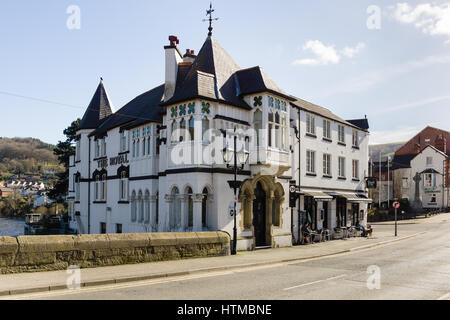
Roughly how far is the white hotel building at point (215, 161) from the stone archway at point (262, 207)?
0.19ft

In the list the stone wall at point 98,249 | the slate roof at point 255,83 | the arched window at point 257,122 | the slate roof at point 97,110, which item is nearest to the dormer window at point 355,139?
the slate roof at point 255,83

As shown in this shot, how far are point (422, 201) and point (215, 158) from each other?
58.7 metres

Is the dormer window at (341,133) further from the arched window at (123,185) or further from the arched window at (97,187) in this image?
the arched window at (97,187)

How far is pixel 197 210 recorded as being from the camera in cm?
2145

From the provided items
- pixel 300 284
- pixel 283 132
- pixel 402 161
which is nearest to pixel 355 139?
pixel 283 132

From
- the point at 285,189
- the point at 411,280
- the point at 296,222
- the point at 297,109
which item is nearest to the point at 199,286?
the point at 411,280

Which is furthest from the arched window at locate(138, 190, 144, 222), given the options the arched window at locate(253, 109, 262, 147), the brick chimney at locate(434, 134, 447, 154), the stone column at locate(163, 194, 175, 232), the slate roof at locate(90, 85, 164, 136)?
the brick chimney at locate(434, 134, 447, 154)

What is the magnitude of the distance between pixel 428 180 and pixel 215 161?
2312 inches

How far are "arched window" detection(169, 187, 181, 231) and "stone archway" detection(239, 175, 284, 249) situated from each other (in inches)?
140

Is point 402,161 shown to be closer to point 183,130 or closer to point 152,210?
point 152,210

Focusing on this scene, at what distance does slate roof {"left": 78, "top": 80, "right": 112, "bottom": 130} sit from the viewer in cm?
3816

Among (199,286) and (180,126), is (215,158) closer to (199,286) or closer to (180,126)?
(180,126)

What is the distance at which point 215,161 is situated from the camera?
21.9m

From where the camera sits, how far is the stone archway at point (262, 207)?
76.3 ft
